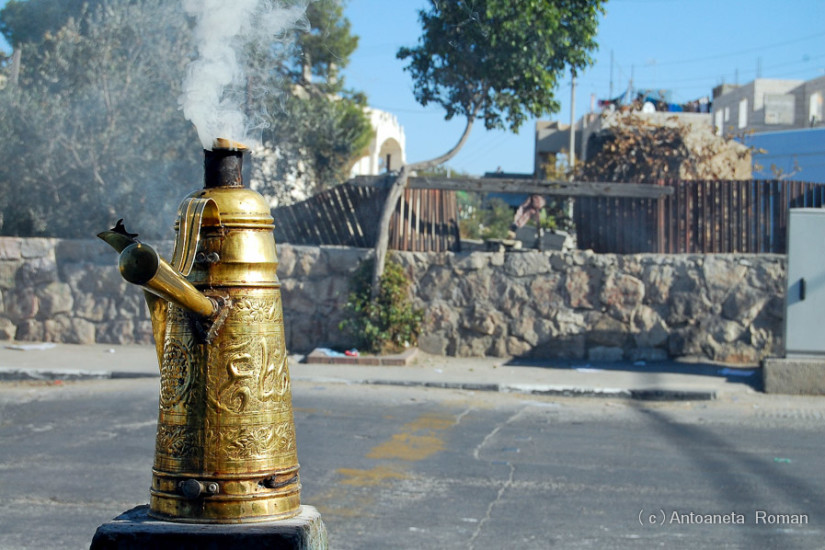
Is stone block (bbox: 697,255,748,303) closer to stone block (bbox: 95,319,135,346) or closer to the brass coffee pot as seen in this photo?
stone block (bbox: 95,319,135,346)

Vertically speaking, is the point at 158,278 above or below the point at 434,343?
above

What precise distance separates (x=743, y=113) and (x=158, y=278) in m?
40.9

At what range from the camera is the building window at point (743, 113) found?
125 ft

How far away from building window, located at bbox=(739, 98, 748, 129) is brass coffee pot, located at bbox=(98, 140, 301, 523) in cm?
3989

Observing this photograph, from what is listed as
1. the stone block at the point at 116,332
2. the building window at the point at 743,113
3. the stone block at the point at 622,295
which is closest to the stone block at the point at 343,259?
the stone block at the point at 116,332

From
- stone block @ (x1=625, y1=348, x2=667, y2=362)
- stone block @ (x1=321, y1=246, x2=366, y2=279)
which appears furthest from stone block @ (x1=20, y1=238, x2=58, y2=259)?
stone block @ (x1=625, y1=348, x2=667, y2=362)

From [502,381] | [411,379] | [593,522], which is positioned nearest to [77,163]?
[411,379]

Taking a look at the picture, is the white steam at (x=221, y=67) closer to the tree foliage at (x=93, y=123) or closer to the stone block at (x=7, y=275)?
the tree foliage at (x=93, y=123)

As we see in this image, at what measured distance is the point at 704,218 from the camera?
1088cm

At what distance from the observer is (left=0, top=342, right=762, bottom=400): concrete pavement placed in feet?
29.5

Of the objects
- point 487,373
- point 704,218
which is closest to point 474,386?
point 487,373

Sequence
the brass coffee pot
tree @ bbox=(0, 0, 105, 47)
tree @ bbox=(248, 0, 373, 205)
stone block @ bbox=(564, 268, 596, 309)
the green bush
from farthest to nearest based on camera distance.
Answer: tree @ bbox=(248, 0, 373, 205) < tree @ bbox=(0, 0, 105, 47) < stone block @ bbox=(564, 268, 596, 309) < the green bush < the brass coffee pot

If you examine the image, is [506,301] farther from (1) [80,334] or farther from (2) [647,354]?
(1) [80,334]

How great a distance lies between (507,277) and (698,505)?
240 inches
